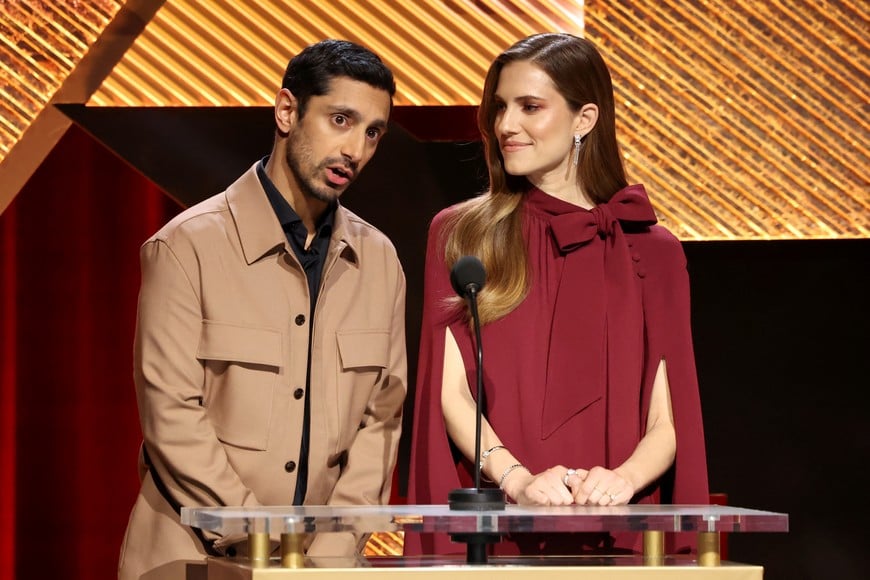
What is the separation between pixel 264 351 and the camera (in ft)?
8.48

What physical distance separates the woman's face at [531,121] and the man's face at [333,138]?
0.93ft

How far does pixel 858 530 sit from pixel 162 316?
9.19 ft

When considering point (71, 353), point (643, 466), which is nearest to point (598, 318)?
point (643, 466)

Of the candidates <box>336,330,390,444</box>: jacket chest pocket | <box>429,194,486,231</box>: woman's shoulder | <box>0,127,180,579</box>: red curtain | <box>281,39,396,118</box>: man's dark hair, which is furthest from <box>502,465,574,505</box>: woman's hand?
<box>0,127,180,579</box>: red curtain

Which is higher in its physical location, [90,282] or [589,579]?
[90,282]

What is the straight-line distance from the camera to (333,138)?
2.66m

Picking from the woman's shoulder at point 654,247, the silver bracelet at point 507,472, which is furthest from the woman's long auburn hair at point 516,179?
the silver bracelet at point 507,472

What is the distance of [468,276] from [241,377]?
725mm

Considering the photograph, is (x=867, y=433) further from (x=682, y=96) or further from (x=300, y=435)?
(x=300, y=435)

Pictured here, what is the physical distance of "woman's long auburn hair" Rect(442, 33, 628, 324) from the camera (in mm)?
2697

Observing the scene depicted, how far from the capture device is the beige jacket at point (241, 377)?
8.21 feet

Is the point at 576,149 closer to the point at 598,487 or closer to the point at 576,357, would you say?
the point at 576,357

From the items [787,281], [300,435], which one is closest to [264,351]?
[300,435]

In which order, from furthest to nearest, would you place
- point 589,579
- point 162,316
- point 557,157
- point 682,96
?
point 682,96 < point 557,157 < point 162,316 < point 589,579
